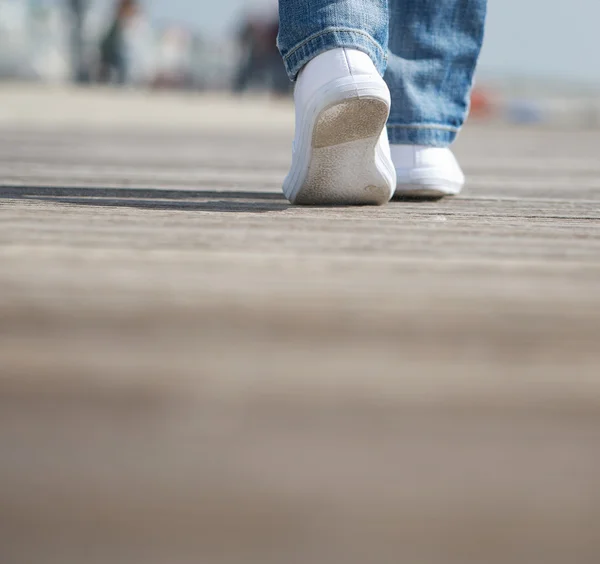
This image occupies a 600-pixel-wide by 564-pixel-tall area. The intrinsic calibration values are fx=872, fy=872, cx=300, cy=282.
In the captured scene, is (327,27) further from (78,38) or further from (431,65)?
(78,38)

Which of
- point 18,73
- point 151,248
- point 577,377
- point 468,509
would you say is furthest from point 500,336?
point 18,73

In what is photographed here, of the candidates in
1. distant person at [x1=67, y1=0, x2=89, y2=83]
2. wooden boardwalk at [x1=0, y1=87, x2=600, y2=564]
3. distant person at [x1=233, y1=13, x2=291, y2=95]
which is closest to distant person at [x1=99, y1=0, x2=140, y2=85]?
distant person at [x1=67, y1=0, x2=89, y2=83]

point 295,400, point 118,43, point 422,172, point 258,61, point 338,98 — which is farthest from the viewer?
point 258,61

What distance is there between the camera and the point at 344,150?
1144 millimetres

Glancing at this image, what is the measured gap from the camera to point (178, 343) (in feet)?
1.67

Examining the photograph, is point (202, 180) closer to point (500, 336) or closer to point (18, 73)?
point (500, 336)

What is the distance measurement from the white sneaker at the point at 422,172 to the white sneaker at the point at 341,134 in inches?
6.3

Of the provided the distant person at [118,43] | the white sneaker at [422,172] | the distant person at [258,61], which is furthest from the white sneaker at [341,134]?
the distant person at [258,61]

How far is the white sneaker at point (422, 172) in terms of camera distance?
1373mm

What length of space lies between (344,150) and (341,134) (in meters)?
0.03

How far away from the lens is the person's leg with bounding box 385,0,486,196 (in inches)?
54.8

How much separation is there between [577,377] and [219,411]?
0.64ft

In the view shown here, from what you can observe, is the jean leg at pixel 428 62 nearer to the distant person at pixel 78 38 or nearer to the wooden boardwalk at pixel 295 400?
the wooden boardwalk at pixel 295 400

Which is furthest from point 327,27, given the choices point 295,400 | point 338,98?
point 295,400
